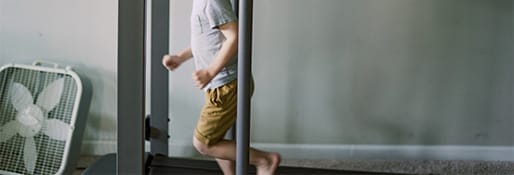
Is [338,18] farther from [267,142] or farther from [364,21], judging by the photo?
[267,142]

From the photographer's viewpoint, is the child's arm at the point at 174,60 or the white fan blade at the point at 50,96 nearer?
the child's arm at the point at 174,60

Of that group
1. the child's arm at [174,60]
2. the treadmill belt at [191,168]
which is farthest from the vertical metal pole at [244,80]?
the treadmill belt at [191,168]

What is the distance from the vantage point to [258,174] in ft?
5.24

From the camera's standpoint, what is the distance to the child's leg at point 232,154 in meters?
1.53

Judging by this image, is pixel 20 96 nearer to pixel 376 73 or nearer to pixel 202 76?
pixel 202 76

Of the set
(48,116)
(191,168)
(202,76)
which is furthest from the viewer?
(48,116)

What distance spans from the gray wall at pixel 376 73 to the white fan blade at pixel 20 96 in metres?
0.45

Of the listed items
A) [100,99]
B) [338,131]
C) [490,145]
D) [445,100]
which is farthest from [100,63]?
[490,145]

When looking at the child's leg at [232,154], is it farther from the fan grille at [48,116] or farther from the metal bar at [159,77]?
the fan grille at [48,116]

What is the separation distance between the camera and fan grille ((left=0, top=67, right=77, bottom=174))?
6.25 ft

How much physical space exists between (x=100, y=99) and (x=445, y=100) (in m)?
1.16

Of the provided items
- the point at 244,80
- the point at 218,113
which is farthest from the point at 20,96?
the point at 244,80

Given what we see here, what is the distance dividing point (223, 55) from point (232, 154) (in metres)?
0.29

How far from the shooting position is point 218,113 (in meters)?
1.49
